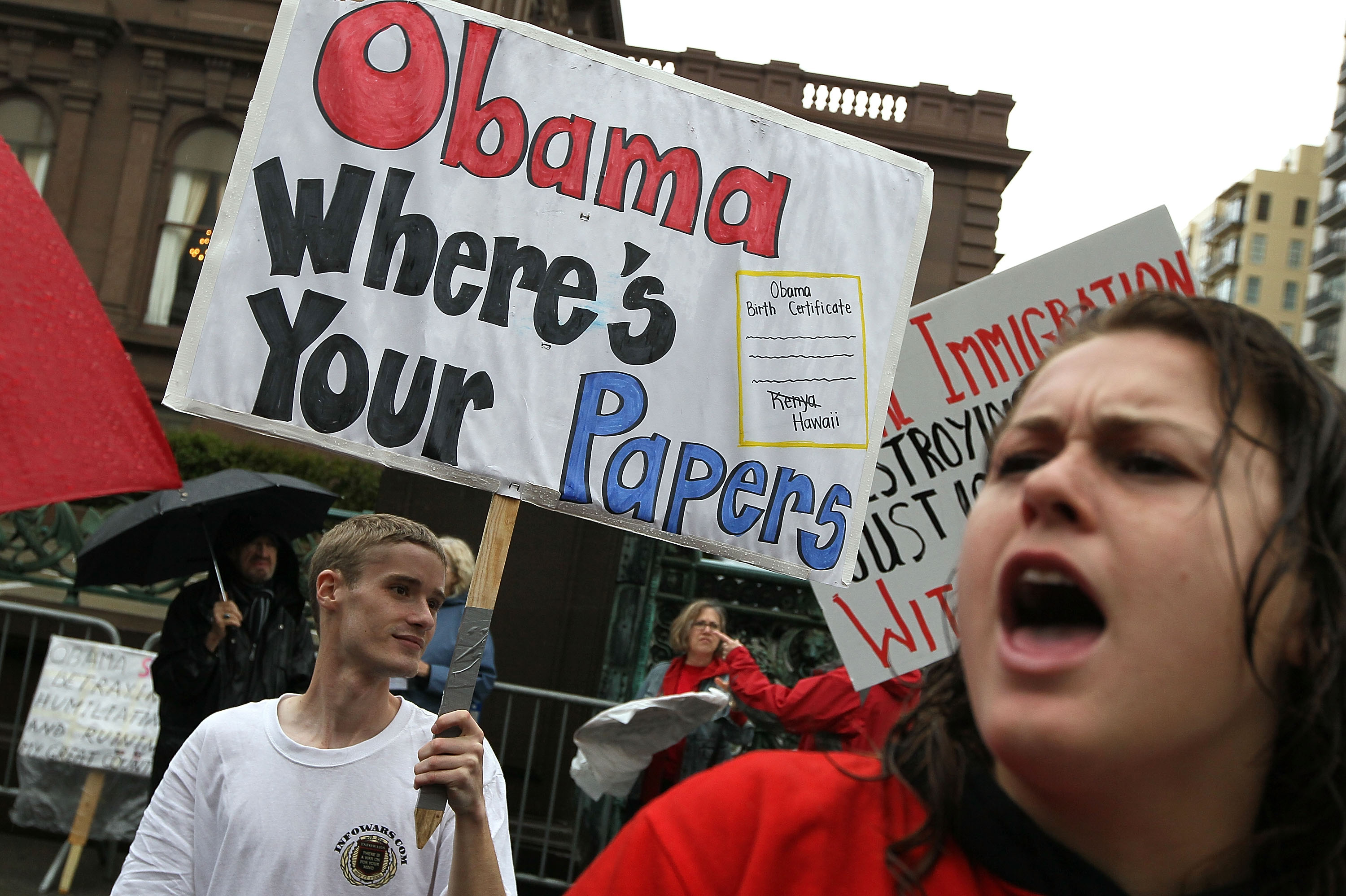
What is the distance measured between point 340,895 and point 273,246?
4.55 ft

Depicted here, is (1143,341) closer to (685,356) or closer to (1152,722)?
(1152,722)

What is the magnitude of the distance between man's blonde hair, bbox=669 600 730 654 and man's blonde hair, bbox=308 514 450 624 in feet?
9.43

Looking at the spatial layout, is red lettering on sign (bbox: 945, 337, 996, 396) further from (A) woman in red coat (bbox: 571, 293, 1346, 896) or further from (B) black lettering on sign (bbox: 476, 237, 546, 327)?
(A) woman in red coat (bbox: 571, 293, 1346, 896)

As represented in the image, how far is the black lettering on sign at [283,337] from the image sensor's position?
101 inches

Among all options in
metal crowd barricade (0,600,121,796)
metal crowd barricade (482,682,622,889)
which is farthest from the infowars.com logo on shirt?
metal crowd barricade (0,600,121,796)

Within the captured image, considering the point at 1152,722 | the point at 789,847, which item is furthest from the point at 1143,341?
the point at 789,847

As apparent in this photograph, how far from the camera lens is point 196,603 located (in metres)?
4.56

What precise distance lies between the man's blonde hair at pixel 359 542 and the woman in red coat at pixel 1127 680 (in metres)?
1.77

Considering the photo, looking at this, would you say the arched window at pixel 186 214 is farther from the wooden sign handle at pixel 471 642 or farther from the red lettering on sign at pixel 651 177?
the wooden sign handle at pixel 471 642

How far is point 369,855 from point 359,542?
745 mm

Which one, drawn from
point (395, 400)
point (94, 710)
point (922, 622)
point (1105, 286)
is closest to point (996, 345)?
point (1105, 286)

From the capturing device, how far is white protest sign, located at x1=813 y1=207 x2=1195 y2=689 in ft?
11.1

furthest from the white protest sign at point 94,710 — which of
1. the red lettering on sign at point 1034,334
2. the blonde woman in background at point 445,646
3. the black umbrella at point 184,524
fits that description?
the red lettering on sign at point 1034,334

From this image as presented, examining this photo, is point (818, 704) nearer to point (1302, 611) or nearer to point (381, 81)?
point (381, 81)
